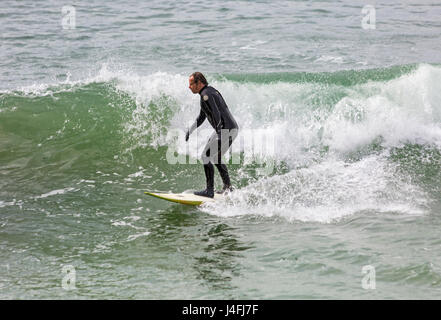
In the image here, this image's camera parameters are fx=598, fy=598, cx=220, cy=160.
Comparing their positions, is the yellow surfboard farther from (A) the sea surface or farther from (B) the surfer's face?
(B) the surfer's face

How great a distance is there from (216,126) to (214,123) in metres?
0.05

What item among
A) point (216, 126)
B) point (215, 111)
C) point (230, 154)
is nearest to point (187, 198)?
point (216, 126)

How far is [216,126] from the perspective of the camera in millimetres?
7773

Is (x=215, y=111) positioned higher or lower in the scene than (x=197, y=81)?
lower

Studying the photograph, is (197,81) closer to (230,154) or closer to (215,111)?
(215,111)

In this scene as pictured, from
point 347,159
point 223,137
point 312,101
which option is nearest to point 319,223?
point 223,137

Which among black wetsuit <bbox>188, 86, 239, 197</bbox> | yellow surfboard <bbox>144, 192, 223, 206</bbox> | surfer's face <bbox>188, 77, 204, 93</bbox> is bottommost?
yellow surfboard <bbox>144, 192, 223, 206</bbox>

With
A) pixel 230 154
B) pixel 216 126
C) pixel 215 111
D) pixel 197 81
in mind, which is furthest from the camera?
pixel 230 154

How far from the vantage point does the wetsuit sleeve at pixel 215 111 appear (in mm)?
7617

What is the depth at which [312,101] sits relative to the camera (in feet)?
37.8

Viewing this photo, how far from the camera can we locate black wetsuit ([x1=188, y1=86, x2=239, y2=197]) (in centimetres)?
763

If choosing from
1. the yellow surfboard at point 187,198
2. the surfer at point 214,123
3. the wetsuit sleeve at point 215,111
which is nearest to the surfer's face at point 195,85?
the surfer at point 214,123

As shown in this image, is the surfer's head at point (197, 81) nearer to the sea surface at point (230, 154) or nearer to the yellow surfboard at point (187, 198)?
the yellow surfboard at point (187, 198)

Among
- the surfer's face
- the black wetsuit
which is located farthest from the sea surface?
the surfer's face
